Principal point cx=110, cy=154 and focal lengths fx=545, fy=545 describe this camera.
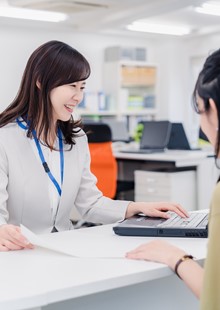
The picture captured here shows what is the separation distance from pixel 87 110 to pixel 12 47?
142 centimetres

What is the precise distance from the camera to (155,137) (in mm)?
5289

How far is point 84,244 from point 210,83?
62 centimetres

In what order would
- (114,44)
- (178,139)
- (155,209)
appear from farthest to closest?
(114,44) → (178,139) → (155,209)

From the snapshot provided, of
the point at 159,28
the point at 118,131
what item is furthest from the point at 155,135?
the point at 159,28

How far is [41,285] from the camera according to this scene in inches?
44.7

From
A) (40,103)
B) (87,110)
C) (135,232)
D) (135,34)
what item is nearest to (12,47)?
(87,110)

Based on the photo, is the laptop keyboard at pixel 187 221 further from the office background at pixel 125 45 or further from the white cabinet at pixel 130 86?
the white cabinet at pixel 130 86

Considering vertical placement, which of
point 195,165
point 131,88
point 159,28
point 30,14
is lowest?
point 195,165

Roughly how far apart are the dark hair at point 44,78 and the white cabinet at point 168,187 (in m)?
2.71

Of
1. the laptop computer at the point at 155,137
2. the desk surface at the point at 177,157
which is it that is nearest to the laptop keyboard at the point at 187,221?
the desk surface at the point at 177,157

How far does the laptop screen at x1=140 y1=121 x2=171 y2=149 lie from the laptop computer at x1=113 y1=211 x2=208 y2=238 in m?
3.51

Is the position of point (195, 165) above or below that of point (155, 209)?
below

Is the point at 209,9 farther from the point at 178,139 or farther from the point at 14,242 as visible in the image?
the point at 14,242

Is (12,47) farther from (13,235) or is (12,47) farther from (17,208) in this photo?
(13,235)
